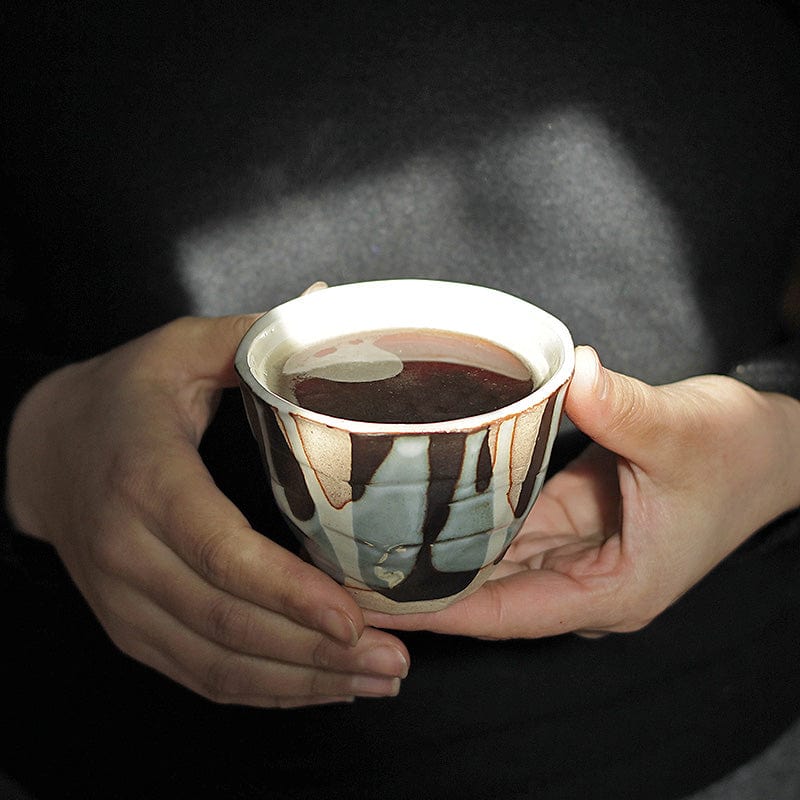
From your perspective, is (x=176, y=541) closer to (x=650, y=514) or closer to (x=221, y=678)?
(x=221, y=678)

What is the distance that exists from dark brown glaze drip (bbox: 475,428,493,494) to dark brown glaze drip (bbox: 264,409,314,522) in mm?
113

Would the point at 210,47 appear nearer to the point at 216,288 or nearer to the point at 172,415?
the point at 216,288

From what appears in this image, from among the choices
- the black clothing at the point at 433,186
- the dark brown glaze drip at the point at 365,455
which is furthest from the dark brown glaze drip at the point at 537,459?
the black clothing at the point at 433,186

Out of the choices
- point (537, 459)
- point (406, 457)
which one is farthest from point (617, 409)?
point (406, 457)

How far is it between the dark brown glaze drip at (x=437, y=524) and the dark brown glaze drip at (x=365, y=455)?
0.03 metres

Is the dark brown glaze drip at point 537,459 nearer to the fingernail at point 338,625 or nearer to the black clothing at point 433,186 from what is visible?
the fingernail at point 338,625

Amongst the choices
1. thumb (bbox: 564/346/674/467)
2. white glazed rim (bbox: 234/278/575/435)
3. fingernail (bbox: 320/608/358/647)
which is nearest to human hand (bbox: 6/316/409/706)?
fingernail (bbox: 320/608/358/647)

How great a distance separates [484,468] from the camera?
573 millimetres

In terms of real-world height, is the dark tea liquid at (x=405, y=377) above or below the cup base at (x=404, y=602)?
above

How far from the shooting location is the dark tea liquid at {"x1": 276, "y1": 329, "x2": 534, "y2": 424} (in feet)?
2.06

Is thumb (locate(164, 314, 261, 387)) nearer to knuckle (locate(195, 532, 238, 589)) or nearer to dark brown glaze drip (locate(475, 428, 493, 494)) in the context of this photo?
knuckle (locate(195, 532, 238, 589))

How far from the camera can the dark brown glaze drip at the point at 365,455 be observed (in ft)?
1.78

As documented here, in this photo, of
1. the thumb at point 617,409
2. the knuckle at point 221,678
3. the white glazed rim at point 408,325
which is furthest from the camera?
the knuckle at point 221,678

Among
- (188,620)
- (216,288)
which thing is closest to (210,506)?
(188,620)
